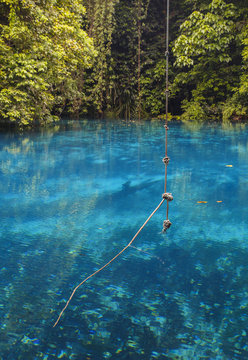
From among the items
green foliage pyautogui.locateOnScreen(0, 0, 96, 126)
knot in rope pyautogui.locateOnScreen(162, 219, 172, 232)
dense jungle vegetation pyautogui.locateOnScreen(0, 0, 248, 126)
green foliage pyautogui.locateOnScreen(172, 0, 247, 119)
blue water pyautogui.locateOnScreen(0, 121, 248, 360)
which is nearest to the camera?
blue water pyautogui.locateOnScreen(0, 121, 248, 360)

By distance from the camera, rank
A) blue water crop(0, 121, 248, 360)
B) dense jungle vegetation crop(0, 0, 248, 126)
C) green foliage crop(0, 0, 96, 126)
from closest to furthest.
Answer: blue water crop(0, 121, 248, 360), green foliage crop(0, 0, 96, 126), dense jungle vegetation crop(0, 0, 248, 126)

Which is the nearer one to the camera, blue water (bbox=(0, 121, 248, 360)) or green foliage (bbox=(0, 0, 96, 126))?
blue water (bbox=(0, 121, 248, 360))

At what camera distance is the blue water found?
6.57 ft

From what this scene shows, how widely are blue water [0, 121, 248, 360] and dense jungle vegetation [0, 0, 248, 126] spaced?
7999mm

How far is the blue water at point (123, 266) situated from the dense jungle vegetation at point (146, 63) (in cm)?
800

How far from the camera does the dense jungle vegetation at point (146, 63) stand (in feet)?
49.5

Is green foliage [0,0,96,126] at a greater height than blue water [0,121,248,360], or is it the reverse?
green foliage [0,0,96,126]

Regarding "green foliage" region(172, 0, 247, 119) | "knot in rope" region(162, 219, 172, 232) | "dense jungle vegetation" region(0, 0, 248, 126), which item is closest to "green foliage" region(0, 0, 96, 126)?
"dense jungle vegetation" region(0, 0, 248, 126)

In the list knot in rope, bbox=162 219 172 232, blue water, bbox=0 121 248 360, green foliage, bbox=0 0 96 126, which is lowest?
blue water, bbox=0 121 248 360

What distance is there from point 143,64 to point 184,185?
1726cm

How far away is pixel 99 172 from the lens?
20.8 feet

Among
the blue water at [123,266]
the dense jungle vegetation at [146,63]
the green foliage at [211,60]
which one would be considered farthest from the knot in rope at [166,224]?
the green foliage at [211,60]

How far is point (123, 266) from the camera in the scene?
2885 mm

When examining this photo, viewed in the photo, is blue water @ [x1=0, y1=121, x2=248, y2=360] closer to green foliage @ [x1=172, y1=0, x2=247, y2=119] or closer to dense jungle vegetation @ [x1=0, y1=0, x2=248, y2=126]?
dense jungle vegetation @ [x1=0, y1=0, x2=248, y2=126]
